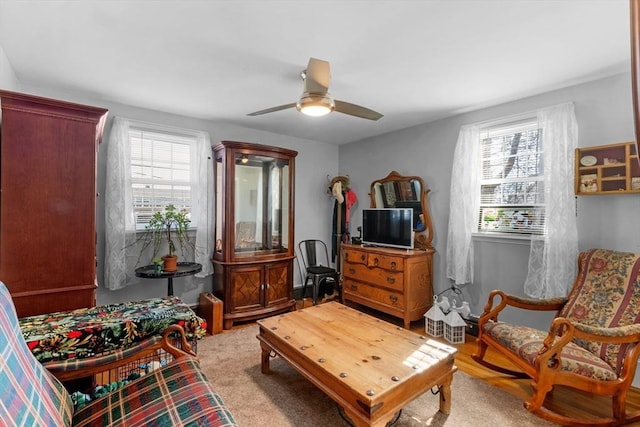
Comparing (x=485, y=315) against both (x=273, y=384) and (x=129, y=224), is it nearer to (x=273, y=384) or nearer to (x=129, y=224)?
(x=273, y=384)

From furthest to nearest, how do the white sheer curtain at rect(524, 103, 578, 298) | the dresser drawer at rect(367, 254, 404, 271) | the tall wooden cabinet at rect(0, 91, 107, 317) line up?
the dresser drawer at rect(367, 254, 404, 271) → the white sheer curtain at rect(524, 103, 578, 298) → the tall wooden cabinet at rect(0, 91, 107, 317)

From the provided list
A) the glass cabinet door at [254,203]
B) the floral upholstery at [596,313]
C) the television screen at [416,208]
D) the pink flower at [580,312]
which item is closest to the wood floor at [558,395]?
the floral upholstery at [596,313]

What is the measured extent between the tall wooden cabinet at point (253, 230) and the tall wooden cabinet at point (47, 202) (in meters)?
1.57

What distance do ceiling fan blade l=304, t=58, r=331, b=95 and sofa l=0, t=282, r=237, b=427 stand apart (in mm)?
1709

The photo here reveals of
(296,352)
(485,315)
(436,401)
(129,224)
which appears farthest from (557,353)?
(129,224)

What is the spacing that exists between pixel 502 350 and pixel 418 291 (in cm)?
127

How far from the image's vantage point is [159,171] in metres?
3.46

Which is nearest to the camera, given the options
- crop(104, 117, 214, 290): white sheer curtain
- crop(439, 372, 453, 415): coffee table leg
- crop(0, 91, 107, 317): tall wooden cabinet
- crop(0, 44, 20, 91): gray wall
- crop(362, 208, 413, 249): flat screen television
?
crop(0, 91, 107, 317): tall wooden cabinet

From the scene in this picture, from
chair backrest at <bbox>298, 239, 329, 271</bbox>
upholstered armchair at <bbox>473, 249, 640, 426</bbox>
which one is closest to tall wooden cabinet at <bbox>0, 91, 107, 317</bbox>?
upholstered armchair at <bbox>473, 249, 640, 426</bbox>

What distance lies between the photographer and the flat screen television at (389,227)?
360 centimetres

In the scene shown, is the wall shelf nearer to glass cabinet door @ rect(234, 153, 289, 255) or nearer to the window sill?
the window sill

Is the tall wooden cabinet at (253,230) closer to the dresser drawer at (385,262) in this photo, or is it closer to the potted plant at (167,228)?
the potted plant at (167,228)

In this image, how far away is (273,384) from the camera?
232cm

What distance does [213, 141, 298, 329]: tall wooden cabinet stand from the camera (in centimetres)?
346
